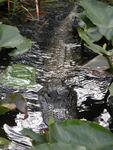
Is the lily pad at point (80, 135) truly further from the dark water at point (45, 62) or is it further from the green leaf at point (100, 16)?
the green leaf at point (100, 16)

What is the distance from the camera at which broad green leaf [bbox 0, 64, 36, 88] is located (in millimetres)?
1703

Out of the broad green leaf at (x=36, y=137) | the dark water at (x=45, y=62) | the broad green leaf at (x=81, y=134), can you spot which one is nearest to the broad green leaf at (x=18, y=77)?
the dark water at (x=45, y=62)

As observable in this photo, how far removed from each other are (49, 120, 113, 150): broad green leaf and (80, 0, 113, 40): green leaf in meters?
0.51

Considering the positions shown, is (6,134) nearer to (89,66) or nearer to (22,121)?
(22,121)

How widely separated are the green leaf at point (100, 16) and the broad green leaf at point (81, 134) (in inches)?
20.0

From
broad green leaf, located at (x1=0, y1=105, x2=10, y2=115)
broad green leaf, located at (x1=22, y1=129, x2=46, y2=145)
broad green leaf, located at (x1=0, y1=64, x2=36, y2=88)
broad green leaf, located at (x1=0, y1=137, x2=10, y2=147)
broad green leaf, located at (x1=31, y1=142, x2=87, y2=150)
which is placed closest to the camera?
broad green leaf, located at (x1=31, y1=142, x2=87, y2=150)

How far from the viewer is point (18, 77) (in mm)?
1726

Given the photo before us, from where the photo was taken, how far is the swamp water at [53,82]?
60.2 inches

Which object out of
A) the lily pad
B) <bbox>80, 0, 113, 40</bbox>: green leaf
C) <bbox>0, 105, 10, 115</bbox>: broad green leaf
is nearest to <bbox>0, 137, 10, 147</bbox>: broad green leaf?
<bbox>0, 105, 10, 115</bbox>: broad green leaf

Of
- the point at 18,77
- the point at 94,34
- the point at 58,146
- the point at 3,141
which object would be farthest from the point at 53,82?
the point at 58,146

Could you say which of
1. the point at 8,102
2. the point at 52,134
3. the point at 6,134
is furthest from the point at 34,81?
the point at 52,134

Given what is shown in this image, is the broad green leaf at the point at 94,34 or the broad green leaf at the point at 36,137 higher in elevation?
the broad green leaf at the point at 36,137

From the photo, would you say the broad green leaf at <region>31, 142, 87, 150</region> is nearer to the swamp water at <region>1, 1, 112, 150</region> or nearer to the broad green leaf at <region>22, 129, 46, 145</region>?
the broad green leaf at <region>22, 129, 46, 145</region>

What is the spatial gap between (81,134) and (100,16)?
1.84 ft
